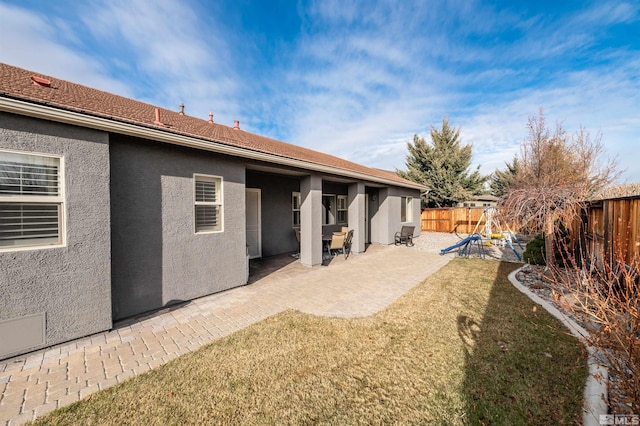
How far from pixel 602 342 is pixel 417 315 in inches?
106

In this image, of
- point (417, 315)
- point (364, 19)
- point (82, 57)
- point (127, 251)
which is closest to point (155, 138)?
point (127, 251)

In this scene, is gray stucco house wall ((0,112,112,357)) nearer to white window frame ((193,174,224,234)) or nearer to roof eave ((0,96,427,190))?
roof eave ((0,96,427,190))

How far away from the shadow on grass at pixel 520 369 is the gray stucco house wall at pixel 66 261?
555 cm

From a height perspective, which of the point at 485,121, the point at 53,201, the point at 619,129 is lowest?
the point at 53,201

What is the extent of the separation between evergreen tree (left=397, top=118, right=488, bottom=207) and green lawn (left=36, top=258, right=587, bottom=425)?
22019mm

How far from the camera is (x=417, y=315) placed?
4770 mm

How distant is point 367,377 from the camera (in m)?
3.06

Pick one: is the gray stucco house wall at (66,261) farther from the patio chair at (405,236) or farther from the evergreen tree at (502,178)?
the evergreen tree at (502,178)

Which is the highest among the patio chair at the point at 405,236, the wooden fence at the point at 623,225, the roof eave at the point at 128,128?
the roof eave at the point at 128,128

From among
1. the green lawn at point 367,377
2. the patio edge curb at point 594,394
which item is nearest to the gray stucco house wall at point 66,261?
the green lawn at point 367,377

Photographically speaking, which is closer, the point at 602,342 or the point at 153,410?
the point at 602,342

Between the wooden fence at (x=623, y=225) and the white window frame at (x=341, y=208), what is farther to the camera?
the white window frame at (x=341, y=208)

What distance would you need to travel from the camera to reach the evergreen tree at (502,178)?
2811cm

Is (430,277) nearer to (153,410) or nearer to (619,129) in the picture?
(153,410)
